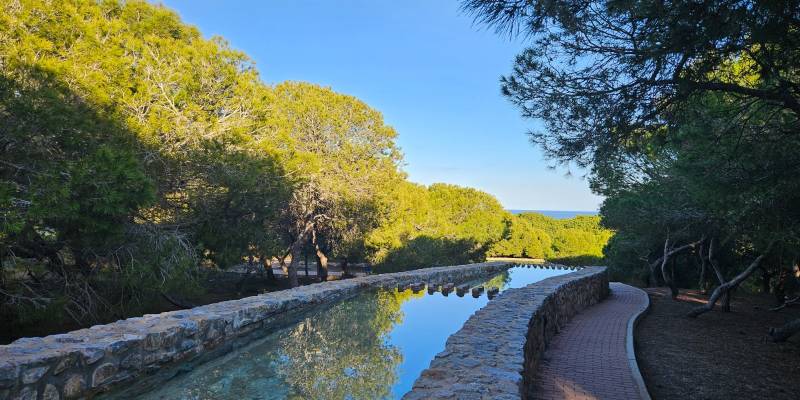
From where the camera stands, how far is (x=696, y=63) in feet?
14.8

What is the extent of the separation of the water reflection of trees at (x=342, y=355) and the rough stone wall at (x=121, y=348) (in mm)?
1061

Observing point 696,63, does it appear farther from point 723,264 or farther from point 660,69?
point 723,264

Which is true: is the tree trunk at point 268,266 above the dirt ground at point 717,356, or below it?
above

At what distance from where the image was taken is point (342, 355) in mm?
8016

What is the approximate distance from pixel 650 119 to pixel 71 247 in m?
9.55

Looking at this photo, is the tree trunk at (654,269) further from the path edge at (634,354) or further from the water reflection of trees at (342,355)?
the water reflection of trees at (342,355)

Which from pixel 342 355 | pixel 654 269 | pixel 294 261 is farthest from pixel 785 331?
pixel 294 261

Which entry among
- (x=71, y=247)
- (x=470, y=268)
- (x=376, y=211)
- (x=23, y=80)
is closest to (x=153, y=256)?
(x=71, y=247)

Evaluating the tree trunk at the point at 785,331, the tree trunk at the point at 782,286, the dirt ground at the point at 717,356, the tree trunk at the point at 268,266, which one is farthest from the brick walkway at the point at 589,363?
the tree trunk at the point at 268,266

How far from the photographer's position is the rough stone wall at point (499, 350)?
173 inches

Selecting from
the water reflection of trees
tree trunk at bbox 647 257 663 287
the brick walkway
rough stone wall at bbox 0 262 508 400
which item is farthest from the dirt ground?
rough stone wall at bbox 0 262 508 400

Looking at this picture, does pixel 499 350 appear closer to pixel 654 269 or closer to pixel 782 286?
pixel 782 286

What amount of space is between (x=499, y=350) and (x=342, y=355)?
10.9ft

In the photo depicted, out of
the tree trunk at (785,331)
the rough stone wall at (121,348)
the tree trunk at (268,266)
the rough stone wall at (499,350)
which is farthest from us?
the tree trunk at (268,266)
